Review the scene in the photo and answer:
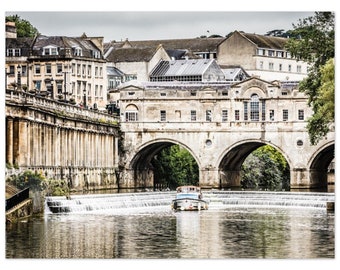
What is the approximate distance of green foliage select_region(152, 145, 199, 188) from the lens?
10312 cm

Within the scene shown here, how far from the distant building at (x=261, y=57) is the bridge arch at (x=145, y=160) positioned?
12756mm

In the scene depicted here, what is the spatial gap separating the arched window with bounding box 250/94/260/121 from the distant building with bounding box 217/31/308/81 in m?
10.6

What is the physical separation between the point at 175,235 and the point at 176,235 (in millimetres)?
39

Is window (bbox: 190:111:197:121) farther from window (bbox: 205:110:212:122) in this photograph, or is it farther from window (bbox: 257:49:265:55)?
window (bbox: 257:49:265:55)

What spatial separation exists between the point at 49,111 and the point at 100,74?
86.7ft

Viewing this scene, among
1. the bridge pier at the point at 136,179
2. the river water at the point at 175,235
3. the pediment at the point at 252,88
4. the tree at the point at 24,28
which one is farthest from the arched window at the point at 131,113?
the river water at the point at 175,235

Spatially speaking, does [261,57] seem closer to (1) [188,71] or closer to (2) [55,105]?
(1) [188,71]

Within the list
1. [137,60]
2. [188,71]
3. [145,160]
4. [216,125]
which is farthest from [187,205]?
[137,60]

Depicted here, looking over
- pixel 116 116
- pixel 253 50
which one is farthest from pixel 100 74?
pixel 253 50

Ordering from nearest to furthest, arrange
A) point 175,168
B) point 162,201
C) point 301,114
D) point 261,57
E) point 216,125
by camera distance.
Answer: point 162,201 → point 301,114 → point 216,125 → point 175,168 → point 261,57

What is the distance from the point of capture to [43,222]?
198 feet

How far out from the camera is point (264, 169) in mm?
106000

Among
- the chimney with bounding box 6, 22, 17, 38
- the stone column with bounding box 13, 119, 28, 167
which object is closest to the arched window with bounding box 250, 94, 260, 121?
the chimney with bounding box 6, 22, 17, 38
